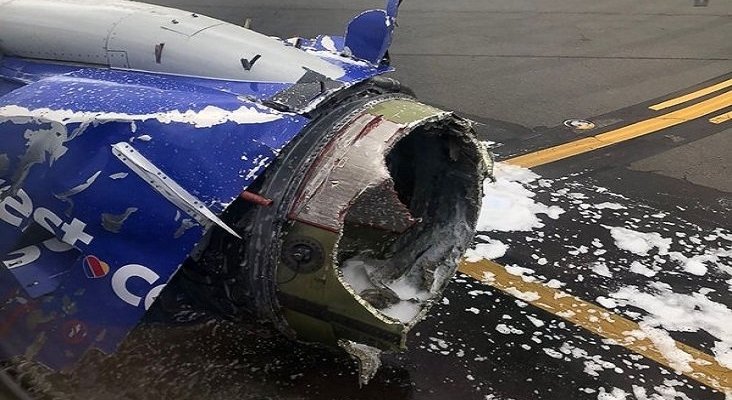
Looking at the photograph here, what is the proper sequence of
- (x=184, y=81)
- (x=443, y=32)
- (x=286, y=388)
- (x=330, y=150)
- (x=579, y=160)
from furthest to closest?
(x=443, y=32) < (x=579, y=160) < (x=286, y=388) < (x=184, y=81) < (x=330, y=150)

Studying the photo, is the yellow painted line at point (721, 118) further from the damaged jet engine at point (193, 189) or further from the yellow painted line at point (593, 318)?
the damaged jet engine at point (193, 189)

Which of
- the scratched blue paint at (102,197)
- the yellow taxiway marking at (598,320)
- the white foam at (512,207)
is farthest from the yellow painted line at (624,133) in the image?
Result: the scratched blue paint at (102,197)

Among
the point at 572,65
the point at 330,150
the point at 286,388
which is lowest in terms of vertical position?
the point at 286,388

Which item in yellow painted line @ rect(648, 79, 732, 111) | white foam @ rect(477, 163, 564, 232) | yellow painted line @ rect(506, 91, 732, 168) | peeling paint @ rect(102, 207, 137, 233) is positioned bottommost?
white foam @ rect(477, 163, 564, 232)

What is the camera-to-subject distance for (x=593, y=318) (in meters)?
3.78

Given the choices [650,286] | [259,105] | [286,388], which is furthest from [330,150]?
[650,286]

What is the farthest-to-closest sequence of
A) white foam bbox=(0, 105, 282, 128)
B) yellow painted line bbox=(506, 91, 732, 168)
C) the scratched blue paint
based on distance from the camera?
yellow painted line bbox=(506, 91, 732, 168) < white foam bbox=(0, 105, 282, 128) < the scratched blue paint

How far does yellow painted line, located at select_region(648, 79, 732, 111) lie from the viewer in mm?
6980

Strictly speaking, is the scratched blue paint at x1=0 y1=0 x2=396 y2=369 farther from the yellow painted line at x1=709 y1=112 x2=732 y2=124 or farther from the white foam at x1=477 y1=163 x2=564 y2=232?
the yellow painted line at x1=709 y1=112 x2=732 y2=124

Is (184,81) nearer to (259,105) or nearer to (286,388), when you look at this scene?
(259,105)

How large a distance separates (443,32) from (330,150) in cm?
743

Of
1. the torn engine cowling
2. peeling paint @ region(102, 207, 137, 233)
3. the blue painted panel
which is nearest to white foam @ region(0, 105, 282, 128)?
the blue painted panel

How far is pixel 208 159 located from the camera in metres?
2.61

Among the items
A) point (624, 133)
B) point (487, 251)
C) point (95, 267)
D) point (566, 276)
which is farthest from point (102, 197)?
point (624, 133)
